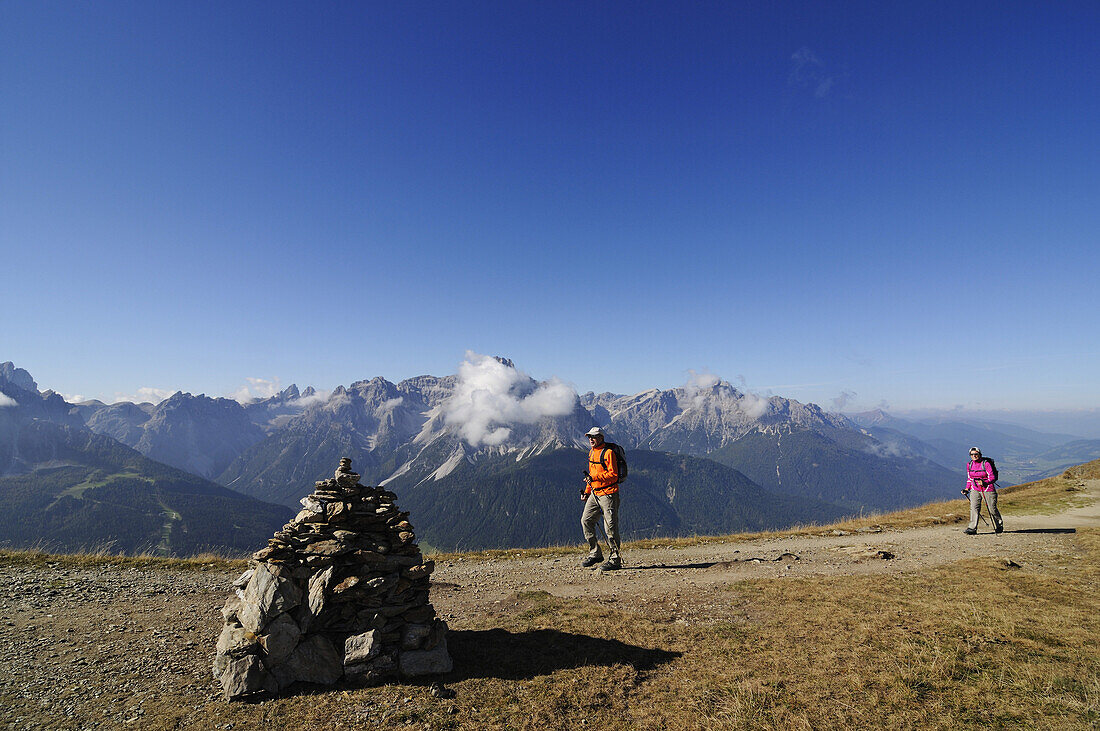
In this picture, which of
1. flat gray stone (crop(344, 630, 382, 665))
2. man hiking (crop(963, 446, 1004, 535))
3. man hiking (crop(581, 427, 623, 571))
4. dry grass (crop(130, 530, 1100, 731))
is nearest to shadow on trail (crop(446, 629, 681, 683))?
dry grass (crop(130, 530, 1100, 731))

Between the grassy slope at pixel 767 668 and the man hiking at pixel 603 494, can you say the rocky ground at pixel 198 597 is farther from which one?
the man hiking at pixel 603 494

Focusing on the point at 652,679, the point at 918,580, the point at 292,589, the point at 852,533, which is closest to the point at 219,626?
the point at 292,589

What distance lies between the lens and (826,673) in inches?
326

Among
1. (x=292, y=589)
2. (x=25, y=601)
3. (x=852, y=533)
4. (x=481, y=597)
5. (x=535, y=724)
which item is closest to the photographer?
(x=535, y=724)

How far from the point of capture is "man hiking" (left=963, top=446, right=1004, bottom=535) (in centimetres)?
2059

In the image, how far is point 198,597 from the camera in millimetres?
14656

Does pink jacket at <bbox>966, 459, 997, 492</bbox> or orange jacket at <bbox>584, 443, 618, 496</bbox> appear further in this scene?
pink jacket at <bbox>966, 459, 997, 492</bbox>

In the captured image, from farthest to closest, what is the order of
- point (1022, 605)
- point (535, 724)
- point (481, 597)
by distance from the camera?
point (481, 597), point (1022, 605), point (535, 724)

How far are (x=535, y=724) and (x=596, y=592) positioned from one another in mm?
7161

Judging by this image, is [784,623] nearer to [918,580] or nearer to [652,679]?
[652,679]

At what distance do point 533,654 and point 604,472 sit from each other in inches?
295

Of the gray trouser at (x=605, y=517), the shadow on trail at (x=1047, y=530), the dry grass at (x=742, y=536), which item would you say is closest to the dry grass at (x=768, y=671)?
the gray trouser at (x=605, y=517)

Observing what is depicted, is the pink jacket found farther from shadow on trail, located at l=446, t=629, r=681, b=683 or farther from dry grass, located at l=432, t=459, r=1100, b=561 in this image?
shadow on trail, located at l=446, t=629, r=681, b=683

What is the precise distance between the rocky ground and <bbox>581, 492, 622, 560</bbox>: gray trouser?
1.13 meters
